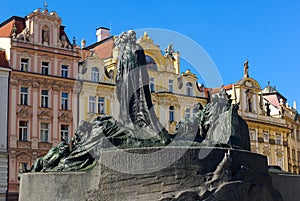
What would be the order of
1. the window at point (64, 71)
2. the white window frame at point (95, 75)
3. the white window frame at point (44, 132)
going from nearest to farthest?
1. the white window frame at point (44, 132)
2. the window at point (64, 71)
3. the white window frame at point (95, 75)

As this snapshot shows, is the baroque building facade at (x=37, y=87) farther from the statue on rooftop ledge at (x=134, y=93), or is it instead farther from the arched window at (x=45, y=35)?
the statue on rooftop ledge at (x=134, y=93)

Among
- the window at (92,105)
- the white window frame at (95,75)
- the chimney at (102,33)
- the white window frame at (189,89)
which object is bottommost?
the window at (92,105)

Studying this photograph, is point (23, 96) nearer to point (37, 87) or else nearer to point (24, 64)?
point (37, 87)

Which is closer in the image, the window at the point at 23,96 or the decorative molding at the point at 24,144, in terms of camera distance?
the decorative molding at the point at 24,144

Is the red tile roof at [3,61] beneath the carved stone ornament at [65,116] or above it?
above

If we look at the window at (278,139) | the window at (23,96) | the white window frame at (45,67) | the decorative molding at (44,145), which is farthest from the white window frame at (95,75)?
the window at (278,139)

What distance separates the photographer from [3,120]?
30.3m

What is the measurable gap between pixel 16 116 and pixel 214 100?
18824 millimetres

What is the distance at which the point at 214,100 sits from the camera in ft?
45.5

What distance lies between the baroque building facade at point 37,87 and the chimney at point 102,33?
5.99 metres

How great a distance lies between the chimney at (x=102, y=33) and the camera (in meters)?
39.8

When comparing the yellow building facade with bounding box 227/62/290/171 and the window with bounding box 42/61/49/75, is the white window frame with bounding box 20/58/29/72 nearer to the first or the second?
the window with bounding box 42/61/49/75

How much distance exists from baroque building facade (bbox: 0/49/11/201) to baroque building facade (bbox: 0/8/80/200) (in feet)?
0.71

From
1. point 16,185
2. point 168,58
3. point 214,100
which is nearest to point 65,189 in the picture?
point 214,100
